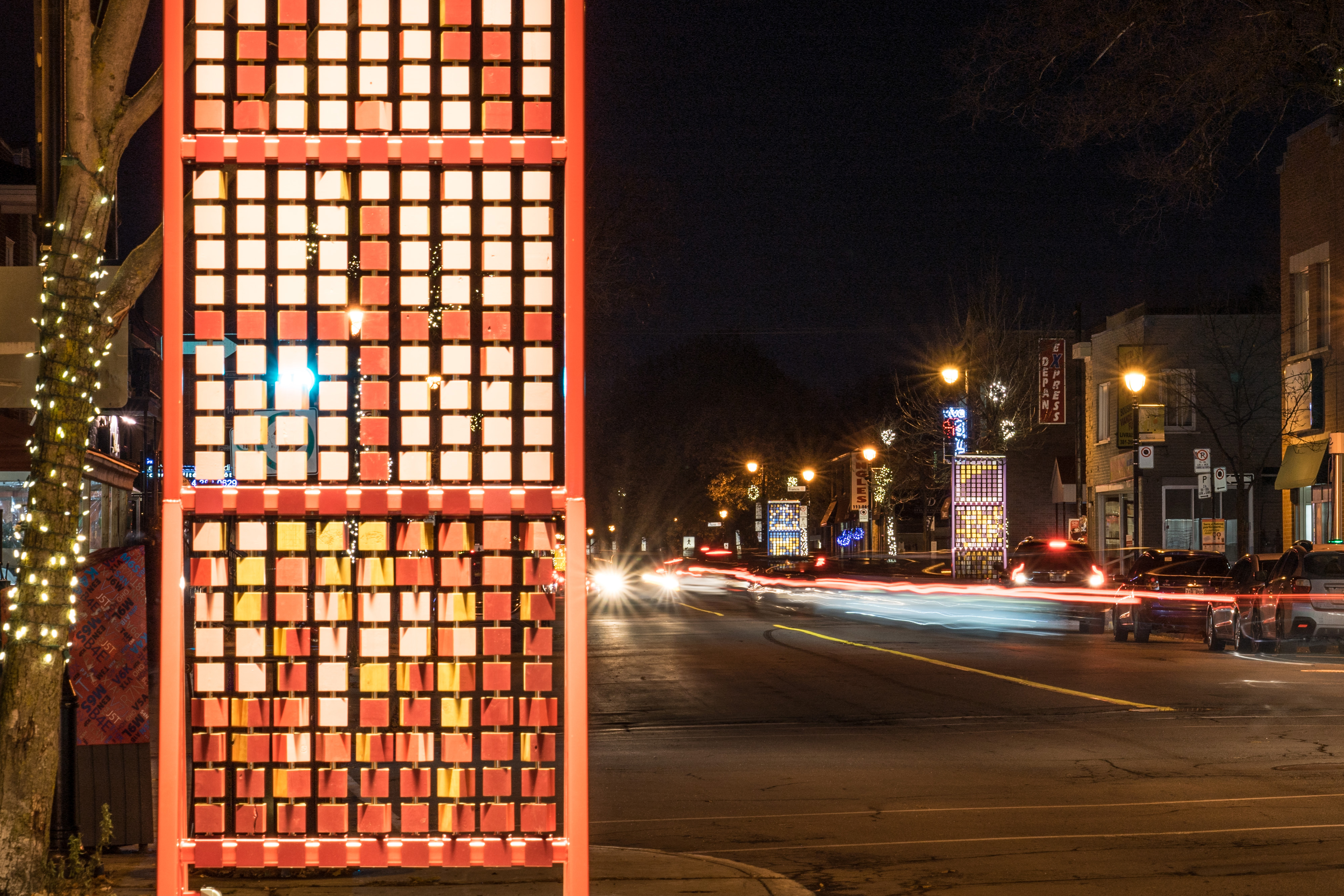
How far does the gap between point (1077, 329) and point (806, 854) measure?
48675 mm

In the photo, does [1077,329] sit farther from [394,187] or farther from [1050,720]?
[394,187]

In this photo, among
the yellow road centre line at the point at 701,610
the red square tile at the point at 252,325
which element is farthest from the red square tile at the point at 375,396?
the yellow road centre line at the point at 701,610

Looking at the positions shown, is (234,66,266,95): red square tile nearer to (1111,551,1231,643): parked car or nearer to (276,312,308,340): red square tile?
(276,312,308,340): red square tile

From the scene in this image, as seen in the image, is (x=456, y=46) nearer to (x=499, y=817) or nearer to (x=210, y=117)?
(x=210, y=117)

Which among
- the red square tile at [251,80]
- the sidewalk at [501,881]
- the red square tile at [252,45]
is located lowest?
the sidewalk at [501,881]

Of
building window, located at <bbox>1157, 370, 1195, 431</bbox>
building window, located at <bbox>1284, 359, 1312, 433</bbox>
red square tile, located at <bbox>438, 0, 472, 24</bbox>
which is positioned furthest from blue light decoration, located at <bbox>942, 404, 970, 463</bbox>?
red square tile, located at <bbox>438, 0, 472, 24</bbox>

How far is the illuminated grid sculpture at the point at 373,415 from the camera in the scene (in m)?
5.11

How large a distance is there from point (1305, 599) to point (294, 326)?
20.9m

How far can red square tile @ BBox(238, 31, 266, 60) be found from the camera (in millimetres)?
5184

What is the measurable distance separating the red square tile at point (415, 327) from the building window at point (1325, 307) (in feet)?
108

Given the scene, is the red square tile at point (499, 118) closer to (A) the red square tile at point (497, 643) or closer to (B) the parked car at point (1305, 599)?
(A) the red square tile at point (497, 643)

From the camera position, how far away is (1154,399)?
5109 cm

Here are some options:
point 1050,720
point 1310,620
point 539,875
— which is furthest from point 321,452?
point 1310,620

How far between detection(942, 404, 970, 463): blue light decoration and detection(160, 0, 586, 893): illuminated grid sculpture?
48.6 m
